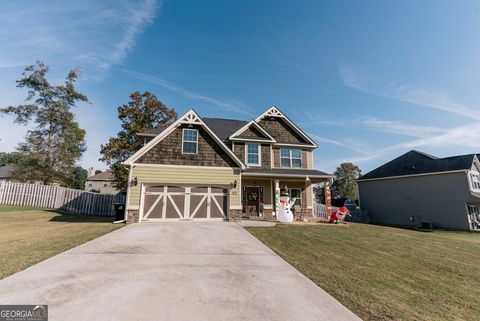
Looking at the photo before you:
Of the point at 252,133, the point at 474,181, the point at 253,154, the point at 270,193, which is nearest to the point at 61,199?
the point at 253,154

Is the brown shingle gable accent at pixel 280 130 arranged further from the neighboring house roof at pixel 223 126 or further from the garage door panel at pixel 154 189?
the garage door panel at pixel 154 189

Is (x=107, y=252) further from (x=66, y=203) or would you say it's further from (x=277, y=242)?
(x=66, y=203)

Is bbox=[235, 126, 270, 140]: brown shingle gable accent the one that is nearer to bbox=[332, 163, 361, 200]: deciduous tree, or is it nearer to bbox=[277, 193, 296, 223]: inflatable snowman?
bbox=[277, 193, 296, 223]: inflatable snowman

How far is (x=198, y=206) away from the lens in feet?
43.0

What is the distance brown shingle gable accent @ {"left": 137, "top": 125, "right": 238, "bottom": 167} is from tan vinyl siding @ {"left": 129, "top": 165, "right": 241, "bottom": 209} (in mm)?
372

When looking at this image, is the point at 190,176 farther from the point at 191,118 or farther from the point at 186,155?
the point at 191,118

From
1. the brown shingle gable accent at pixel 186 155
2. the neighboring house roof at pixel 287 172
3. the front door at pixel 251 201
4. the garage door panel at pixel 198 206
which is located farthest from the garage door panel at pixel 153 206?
the front door at pixel 251 201

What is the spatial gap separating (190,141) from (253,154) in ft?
18.3

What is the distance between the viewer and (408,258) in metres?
7.12

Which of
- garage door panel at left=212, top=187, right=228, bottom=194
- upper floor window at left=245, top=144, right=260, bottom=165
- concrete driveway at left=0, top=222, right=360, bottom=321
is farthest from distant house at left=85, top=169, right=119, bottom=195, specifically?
concrete driveway at left=0, top=222, right=360, bottom=321

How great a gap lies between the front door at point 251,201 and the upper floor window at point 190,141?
5709 mm

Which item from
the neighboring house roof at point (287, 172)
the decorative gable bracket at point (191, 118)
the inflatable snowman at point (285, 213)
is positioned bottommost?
the inflatable snowman at point (285, 213)

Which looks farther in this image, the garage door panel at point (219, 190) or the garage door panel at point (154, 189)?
the garage door panel at point (219, 190)

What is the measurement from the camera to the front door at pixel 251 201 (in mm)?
16875
